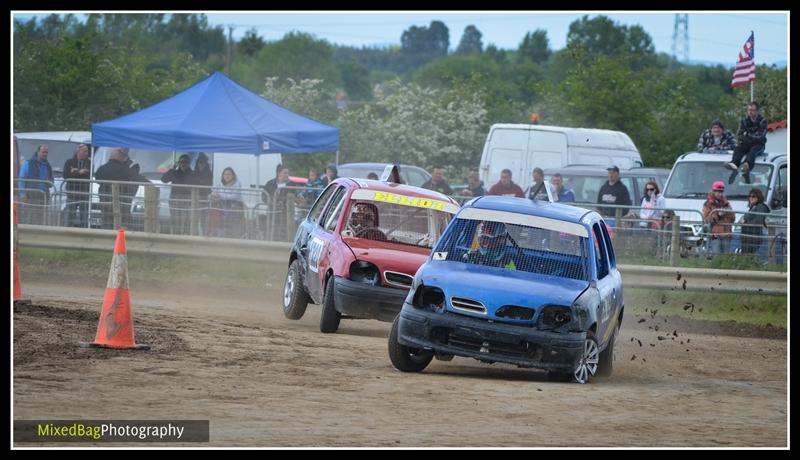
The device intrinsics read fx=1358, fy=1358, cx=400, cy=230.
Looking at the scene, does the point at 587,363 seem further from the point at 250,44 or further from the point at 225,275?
the point at 250,44

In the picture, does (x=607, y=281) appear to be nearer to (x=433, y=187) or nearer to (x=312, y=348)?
(x=312, y=348)

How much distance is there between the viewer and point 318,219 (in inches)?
595

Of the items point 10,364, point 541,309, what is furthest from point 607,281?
point 10,364

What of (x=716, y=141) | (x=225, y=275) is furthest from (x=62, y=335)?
(x=716, y=141)

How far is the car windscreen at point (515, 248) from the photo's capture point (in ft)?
38.9

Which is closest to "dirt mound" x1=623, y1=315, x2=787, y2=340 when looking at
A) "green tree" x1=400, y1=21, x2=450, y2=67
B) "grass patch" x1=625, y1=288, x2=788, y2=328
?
"grass patch" x1=625, y1=288, x2=788, y2=328

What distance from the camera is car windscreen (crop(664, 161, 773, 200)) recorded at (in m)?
22.4

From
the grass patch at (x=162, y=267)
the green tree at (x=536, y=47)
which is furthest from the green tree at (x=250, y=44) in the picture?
the grass patch at (x=162, y=267)

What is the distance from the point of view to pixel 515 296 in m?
11.1

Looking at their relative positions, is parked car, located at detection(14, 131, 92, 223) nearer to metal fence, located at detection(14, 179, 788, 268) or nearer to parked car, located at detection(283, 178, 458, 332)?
metal fence, located at detection(14, 179, 788, 268)

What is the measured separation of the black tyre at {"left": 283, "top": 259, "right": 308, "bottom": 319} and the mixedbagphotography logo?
6678 mm

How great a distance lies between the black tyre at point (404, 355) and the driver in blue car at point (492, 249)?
3.12ft

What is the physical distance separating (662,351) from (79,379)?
23.6 ft

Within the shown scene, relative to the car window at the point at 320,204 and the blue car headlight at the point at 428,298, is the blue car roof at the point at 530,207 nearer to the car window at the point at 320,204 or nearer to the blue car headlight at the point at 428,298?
the blue car headlight at the point at 428,298
